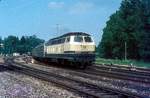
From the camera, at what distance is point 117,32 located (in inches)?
2712

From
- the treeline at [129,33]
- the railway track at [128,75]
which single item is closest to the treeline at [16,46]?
the treeline at [129,33]

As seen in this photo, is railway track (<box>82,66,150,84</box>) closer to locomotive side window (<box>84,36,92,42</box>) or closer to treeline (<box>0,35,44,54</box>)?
locomotive side window (<box>84,36,92,42</box>)

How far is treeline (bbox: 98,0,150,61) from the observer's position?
5491cm

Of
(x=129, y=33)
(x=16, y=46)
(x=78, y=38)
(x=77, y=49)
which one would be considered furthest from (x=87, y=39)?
(x=16, y=46)

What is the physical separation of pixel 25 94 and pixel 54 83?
452 cm

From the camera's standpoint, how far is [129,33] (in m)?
63.9

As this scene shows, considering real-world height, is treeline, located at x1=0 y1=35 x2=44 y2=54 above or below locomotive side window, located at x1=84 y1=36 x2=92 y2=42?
above

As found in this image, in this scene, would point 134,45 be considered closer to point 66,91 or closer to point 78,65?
point 78,65

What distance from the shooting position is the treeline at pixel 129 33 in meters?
54.9

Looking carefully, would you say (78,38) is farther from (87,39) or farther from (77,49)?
(77,49)

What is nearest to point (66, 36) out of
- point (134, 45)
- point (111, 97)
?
point (111, 97)

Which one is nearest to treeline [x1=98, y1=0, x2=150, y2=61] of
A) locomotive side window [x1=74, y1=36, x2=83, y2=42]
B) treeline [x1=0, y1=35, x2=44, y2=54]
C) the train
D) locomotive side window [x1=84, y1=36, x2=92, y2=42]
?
locomotive side window [x1=84, y1=36, x2=92, y2=42]

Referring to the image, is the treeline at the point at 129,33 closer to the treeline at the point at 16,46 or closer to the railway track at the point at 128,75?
the railway track at the point at 128,75

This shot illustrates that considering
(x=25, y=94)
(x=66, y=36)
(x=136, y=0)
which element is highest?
(x=136, y=0)
